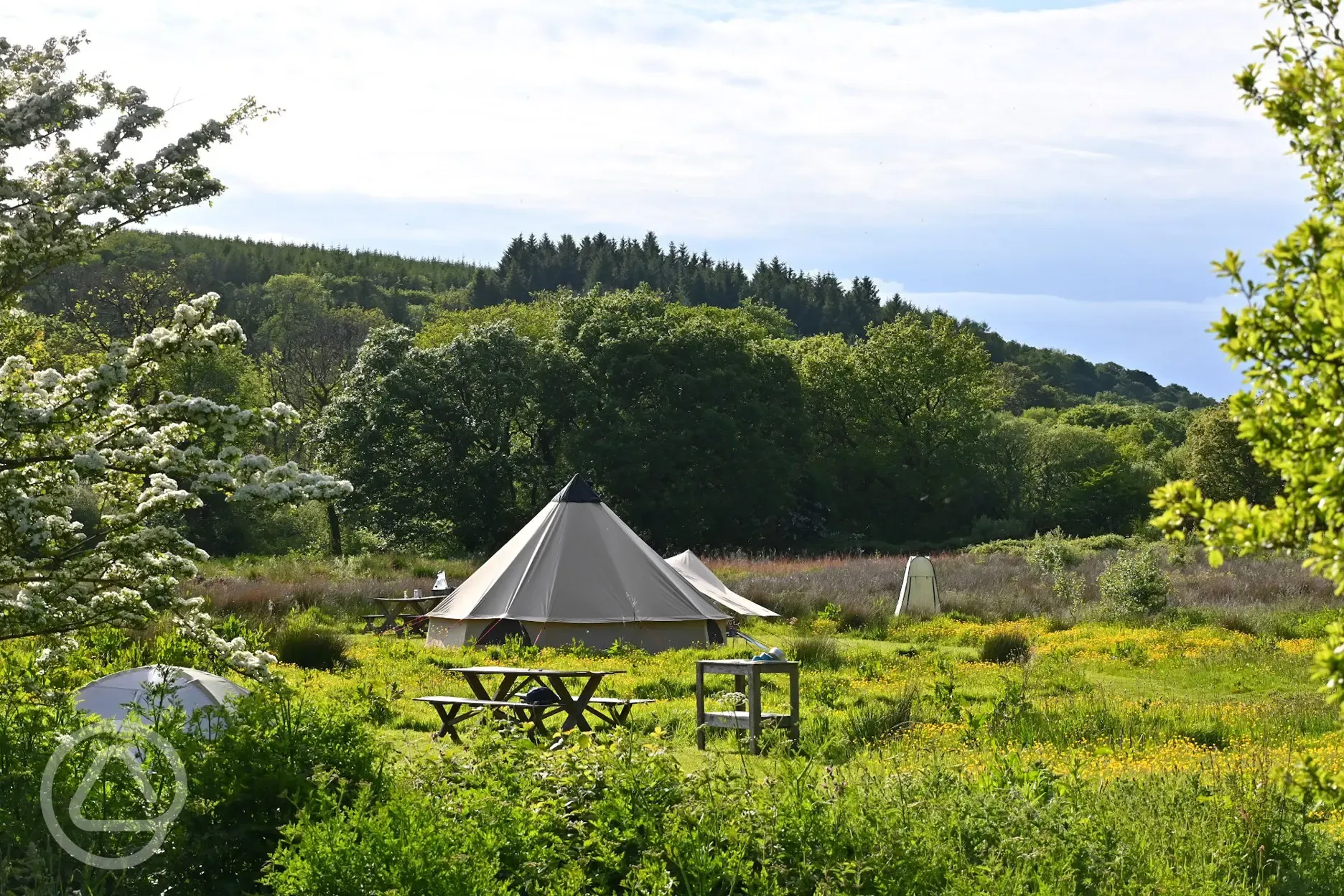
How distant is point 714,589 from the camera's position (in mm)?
21594

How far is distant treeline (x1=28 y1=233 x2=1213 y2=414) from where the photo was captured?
9819cm

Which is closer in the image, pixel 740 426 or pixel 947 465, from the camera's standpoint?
pixel 740 426

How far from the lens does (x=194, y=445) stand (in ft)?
23.7

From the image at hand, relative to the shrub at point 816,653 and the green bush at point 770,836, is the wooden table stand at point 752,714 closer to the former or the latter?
the green bush at point 770,836

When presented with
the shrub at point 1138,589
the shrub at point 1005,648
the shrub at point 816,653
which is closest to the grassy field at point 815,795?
the shrub at point 816,653

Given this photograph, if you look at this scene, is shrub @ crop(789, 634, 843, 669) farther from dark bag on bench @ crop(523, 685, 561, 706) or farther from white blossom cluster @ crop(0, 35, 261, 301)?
white blossom cluster @ crop(0, 35, 261, 301)

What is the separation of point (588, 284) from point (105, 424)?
108052mm

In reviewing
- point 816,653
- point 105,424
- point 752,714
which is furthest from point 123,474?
point 816,653

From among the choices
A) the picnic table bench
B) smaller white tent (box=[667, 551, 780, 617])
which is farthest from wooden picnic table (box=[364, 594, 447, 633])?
smaller white tent (box=[667, 551, 780, 617])

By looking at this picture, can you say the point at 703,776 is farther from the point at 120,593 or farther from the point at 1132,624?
the point at 1132,624

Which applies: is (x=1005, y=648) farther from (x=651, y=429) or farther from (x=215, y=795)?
(x=651, y=429)

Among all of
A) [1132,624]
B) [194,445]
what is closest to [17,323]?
[194,445]

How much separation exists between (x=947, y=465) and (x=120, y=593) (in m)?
48.0

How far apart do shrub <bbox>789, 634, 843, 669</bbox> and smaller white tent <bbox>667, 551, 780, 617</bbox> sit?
9.99 feet
